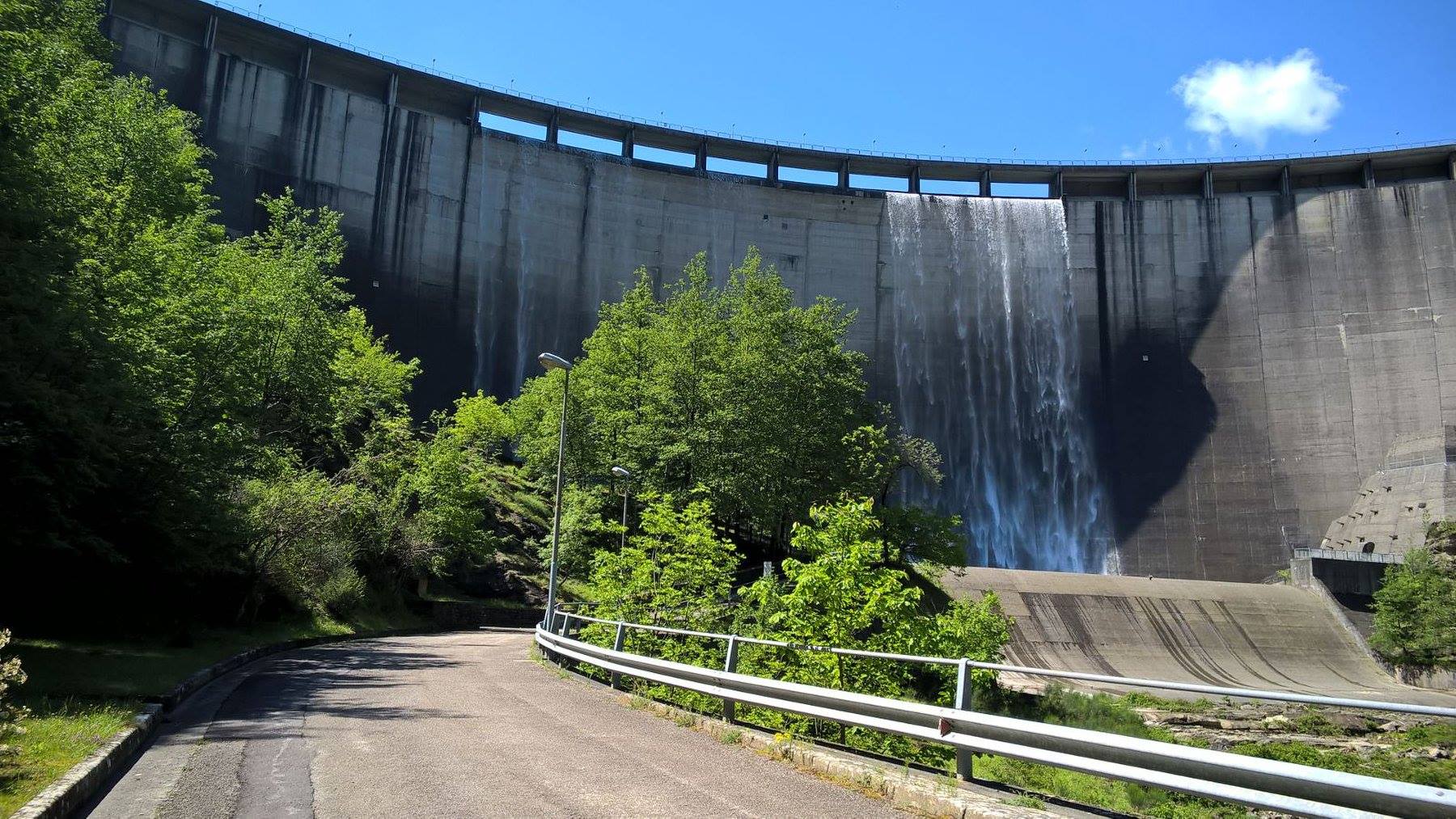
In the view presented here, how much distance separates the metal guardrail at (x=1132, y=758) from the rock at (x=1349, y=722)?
28.8m

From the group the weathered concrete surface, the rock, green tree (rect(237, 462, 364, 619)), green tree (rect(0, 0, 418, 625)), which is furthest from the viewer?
the weathered concrete surface

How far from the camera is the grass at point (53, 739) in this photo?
5464mm

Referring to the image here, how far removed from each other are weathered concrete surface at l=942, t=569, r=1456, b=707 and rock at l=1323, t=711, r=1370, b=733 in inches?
236

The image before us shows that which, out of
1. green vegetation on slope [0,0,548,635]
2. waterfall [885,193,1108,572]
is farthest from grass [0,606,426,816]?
waterfall [885,193,1108,572]

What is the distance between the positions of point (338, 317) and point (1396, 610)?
43.6m

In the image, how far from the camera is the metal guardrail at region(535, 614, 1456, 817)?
3.54 m

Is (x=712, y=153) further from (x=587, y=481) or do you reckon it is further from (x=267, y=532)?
(x=267, y=532)

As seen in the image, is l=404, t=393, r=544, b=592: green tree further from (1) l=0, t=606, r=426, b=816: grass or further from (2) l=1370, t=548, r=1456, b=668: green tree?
(2) l=1370, t=548, r=1456, b=668: green tree

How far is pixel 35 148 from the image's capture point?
48.1 ft

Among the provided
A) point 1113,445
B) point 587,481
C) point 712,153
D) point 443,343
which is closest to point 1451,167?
point 1113,445

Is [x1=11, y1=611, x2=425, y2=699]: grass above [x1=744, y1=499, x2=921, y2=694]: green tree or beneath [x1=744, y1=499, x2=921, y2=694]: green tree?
beneath

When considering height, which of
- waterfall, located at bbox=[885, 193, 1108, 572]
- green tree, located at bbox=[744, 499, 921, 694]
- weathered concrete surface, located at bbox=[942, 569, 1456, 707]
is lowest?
weathered concrete surface, located at bbox=[942, 569, 1456, 707]

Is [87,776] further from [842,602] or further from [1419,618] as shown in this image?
[1419,618]

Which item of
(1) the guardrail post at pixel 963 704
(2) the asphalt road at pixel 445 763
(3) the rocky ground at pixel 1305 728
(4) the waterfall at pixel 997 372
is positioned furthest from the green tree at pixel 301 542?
(4) the waterfall at pixel 997 372
